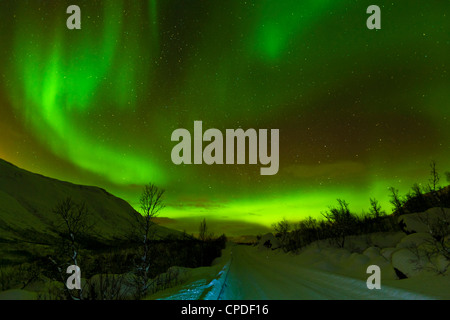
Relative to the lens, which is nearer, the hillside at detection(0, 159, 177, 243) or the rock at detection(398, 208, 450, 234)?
the rock at detection(398, 208, 450, 234)

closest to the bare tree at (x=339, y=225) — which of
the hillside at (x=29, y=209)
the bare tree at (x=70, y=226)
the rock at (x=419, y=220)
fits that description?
the rock at (x=419, y=220)

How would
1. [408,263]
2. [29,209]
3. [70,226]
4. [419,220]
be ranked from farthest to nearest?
[29,209]
[419,220]
[70,226]
[408,263]

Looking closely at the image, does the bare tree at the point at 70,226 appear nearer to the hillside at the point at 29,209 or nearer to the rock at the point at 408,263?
the rock at the point at 408,263

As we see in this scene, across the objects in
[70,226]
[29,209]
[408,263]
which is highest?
[70,226]

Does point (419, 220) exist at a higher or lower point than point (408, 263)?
higher

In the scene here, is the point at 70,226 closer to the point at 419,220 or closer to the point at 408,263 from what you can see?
the point at 408,263

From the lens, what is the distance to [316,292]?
31.2 feet

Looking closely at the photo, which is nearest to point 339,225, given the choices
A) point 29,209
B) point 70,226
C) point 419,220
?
point 419,220

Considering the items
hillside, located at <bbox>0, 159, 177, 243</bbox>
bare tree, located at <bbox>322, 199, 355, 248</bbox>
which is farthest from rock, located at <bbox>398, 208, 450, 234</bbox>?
hillside, located at <bbox>0, 159, 177, 243</bbox>

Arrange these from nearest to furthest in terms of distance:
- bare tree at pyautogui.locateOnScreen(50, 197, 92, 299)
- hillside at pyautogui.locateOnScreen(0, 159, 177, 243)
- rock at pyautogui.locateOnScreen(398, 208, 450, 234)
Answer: bare tree at pyautogui.locateOnScreen(50, 197, 92, 299), rock at pyautogui.locateOnScreen(398, 208, 450, 234), hillside at pyautogui.locateOnScreen(0, 159, 177, 243)

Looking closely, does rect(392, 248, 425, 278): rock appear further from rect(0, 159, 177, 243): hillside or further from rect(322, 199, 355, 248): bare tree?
rect(0, 159, 177, 243): hillside
